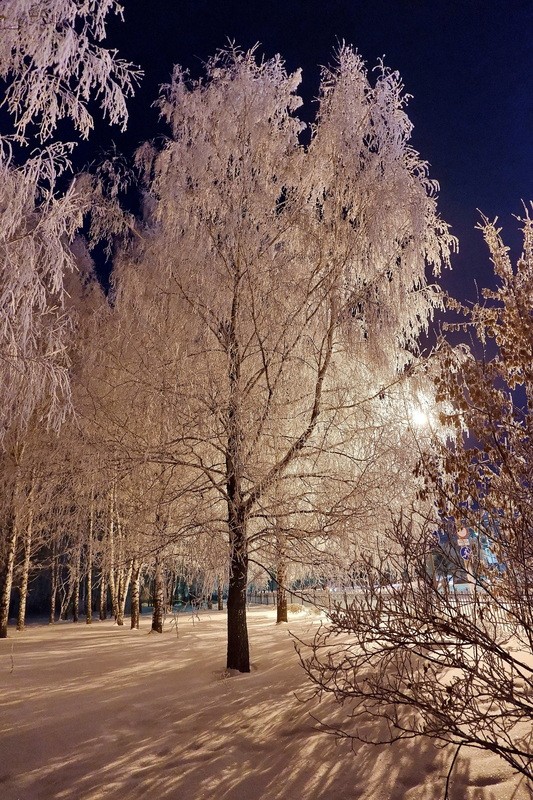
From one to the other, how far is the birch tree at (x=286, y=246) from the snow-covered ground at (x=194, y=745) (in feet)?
3.92

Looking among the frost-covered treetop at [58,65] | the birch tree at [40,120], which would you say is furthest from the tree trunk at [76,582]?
the frost-covered treetop at [58,65]

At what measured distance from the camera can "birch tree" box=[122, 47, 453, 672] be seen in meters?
7.71

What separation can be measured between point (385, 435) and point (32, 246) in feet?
15.9

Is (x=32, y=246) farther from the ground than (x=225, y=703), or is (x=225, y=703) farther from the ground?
(x=32, y=246)

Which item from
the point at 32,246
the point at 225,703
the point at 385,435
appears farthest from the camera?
the point at 385,435

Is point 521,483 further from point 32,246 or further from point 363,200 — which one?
point 363,200

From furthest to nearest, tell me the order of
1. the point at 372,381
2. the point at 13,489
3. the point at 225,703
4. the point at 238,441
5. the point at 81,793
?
the point at 13,489 < the point at 372,381 < the point at 238,441 < the point at 225,703 < the point at 81,793

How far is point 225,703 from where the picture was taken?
634 centimetres

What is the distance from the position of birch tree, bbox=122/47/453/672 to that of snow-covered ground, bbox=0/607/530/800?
1195 millimetres

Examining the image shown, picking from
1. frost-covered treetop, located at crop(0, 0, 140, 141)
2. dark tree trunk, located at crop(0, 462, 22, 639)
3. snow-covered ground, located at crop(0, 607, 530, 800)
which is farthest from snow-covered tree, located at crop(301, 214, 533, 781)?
dark tree trunk, located at crop(0, 462, 22, 639)

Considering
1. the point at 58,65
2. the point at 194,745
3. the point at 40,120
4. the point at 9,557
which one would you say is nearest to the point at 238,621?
the point at 194,745

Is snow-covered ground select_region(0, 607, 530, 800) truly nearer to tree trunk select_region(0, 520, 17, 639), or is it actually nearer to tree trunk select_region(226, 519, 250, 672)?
tree trunk select_region(226, 519, 250, 672)

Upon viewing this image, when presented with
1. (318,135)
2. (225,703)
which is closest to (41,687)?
(225,703)

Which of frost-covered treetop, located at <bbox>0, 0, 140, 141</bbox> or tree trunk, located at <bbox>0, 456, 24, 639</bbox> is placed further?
tree trunk, located at <bbox>0, 456, 24, 639</bbox>
